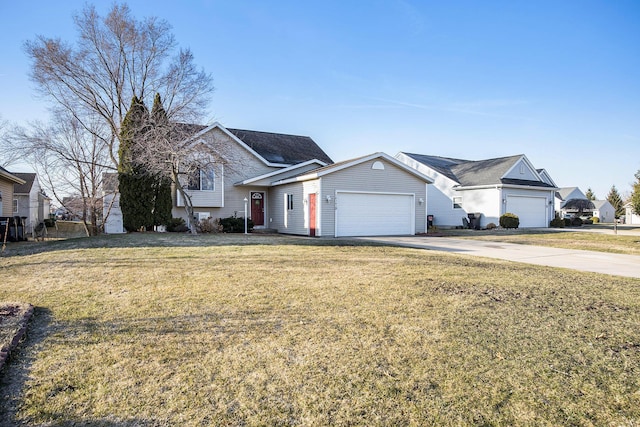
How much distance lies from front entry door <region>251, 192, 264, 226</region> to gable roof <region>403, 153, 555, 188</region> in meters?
14.3

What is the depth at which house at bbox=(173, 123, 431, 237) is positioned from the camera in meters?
17.0

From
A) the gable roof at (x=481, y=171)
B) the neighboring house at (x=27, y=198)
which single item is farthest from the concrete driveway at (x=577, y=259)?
the neighboring house at (x=27, y=198)

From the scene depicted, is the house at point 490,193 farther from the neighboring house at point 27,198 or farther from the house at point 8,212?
the neighboring house at point 27,198

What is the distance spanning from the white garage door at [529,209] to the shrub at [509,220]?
5.37 ft

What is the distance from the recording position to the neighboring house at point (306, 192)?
17016 millimetres

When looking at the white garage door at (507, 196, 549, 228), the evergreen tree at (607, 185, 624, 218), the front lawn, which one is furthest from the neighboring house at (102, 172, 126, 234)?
the evergreen tree at (607, 185, 624, 218)

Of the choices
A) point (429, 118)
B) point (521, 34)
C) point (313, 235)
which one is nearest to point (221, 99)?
point (313, 235)

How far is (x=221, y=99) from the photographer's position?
20.8 meters

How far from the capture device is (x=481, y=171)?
27609 mm

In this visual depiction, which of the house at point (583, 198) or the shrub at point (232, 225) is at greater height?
the house at point (583, 198)

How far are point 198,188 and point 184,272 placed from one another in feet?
41.9

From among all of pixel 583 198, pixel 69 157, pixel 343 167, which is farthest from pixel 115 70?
pixel 583 198

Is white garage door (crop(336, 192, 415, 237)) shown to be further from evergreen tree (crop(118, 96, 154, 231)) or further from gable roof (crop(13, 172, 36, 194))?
gable roof (crop(13, 172, 36, 194))

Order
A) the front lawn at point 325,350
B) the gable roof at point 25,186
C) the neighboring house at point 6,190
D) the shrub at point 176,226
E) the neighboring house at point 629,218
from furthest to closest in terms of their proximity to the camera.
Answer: the neighboring house at point 629,218 < the gable roof at point 25,186 < the shrub at point 176,226 < the neighboring house at point 6,190 < the front lawn at point 325,350
